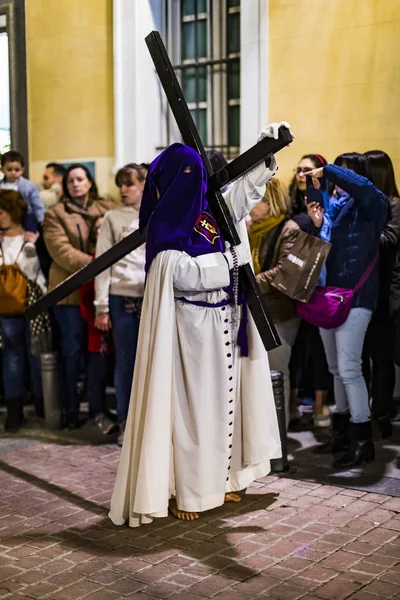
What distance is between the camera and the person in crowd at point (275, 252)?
249 inches

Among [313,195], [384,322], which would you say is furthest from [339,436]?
[313,195]

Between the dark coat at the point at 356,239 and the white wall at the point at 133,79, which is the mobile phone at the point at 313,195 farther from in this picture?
the white wall at the point at 133,79

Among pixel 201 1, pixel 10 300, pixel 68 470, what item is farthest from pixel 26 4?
pixel 68 470

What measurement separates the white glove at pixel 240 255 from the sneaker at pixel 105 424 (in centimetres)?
246

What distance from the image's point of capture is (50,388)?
714 cm

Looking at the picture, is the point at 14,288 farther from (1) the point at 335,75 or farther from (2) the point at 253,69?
(1) the point at 335,75

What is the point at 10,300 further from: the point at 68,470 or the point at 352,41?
the point at 352,41

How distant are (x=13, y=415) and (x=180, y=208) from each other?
323 cm

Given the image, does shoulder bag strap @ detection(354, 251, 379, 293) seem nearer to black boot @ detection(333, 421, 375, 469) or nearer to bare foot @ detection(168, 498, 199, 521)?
black boot @ detection(333, 421, 375, 469)

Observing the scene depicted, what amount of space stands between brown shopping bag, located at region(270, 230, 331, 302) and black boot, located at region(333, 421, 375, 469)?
0.92 m

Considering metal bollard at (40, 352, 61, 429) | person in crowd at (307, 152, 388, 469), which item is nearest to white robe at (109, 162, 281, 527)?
person in crowd at (307, 152, 388, 469)

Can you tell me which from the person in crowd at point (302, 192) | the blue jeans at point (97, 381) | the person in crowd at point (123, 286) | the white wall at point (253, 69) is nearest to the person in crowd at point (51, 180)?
the white wall at point (253, 69)

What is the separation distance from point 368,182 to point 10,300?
3.15 meters

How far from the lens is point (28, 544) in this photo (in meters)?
4.62
